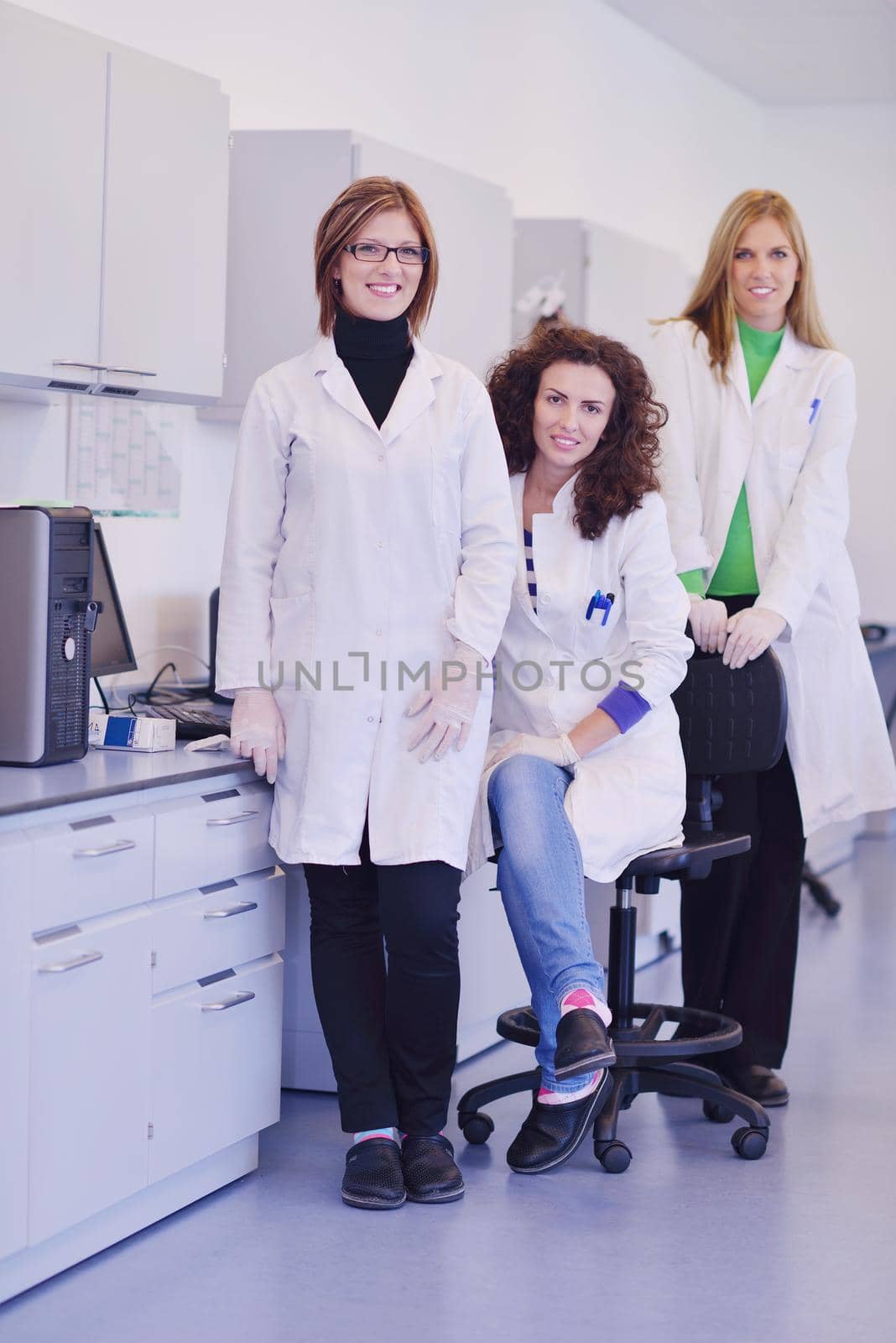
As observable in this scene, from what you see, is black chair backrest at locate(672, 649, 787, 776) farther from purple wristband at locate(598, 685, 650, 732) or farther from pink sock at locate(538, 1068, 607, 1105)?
pink sock at locate(538, 1068, 607, 1105)

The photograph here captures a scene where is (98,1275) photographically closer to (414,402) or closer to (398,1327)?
(398,1327)

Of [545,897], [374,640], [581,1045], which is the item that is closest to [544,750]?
[545,897]

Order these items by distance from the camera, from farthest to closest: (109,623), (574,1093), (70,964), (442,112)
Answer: (442,112), (109,623), (574,1093), (70,964)

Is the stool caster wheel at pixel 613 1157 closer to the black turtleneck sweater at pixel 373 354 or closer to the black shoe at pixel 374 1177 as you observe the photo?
the black shoe at pixel 374 1177

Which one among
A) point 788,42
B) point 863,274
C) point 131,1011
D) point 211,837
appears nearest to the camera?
point 131,1011

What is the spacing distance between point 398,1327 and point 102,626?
145 centimetres

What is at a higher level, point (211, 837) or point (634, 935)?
point (211, 837)

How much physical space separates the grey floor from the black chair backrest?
0.70m

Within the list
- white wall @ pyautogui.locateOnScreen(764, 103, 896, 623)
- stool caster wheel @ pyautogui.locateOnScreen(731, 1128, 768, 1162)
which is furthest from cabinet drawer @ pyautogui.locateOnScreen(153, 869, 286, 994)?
white wall @ pyautogui.locateOnScreen(764, 103, 896, 623)

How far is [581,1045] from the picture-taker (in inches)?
97.7

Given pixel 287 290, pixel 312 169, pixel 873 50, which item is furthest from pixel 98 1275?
pixel 873 50

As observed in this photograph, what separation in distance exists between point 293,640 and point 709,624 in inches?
33.6

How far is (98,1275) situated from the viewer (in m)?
2.26

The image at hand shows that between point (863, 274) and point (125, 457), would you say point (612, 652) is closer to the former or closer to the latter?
point (125, 457)
